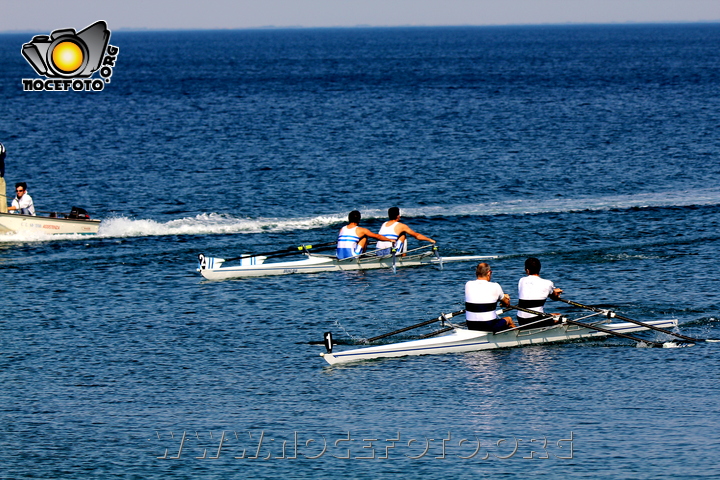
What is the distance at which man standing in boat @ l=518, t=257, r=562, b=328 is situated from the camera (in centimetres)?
2244

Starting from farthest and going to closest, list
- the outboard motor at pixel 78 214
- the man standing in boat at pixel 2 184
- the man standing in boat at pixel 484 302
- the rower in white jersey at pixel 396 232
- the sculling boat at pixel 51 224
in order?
the outboard motor at pixel 78 214 → the sculling boat at pixel 51 224 → the man standing in boat at pixel 2 184 → the rower in white jersey at pixel 396 232 → the man standing in boat at pixel 484 302

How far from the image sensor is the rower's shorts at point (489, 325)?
73.5 feet

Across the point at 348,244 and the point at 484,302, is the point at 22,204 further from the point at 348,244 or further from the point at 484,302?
the point at 484,302

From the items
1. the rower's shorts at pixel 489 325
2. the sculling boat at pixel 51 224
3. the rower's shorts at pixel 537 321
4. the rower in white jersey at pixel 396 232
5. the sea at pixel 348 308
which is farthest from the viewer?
the sculling boat at pixel 51 224

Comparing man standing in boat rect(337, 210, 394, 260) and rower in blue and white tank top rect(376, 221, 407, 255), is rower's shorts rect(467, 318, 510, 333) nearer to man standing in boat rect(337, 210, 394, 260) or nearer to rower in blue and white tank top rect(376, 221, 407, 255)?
man standing in boat rect(337, 210, 394, 260)

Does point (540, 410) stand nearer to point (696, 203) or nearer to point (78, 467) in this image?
point (78, 467)

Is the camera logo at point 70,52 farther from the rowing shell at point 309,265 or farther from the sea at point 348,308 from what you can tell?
the rowing shell at point 309,265

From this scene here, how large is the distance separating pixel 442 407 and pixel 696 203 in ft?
87.5

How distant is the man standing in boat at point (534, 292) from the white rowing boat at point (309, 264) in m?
8.99

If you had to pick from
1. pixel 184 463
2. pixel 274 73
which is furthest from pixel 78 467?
pixel 274 73

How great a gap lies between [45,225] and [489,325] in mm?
19706

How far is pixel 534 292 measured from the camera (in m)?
22.6

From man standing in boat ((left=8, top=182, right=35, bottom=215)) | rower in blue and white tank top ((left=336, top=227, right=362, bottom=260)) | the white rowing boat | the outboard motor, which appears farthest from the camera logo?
rower in blue and white tank top ((left=336, top=227, right=362, bottom=260))

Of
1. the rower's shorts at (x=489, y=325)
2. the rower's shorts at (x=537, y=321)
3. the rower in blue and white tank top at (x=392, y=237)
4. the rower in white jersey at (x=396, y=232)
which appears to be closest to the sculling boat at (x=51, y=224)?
the rower in blue and white tank top at (x=392, y=237)
